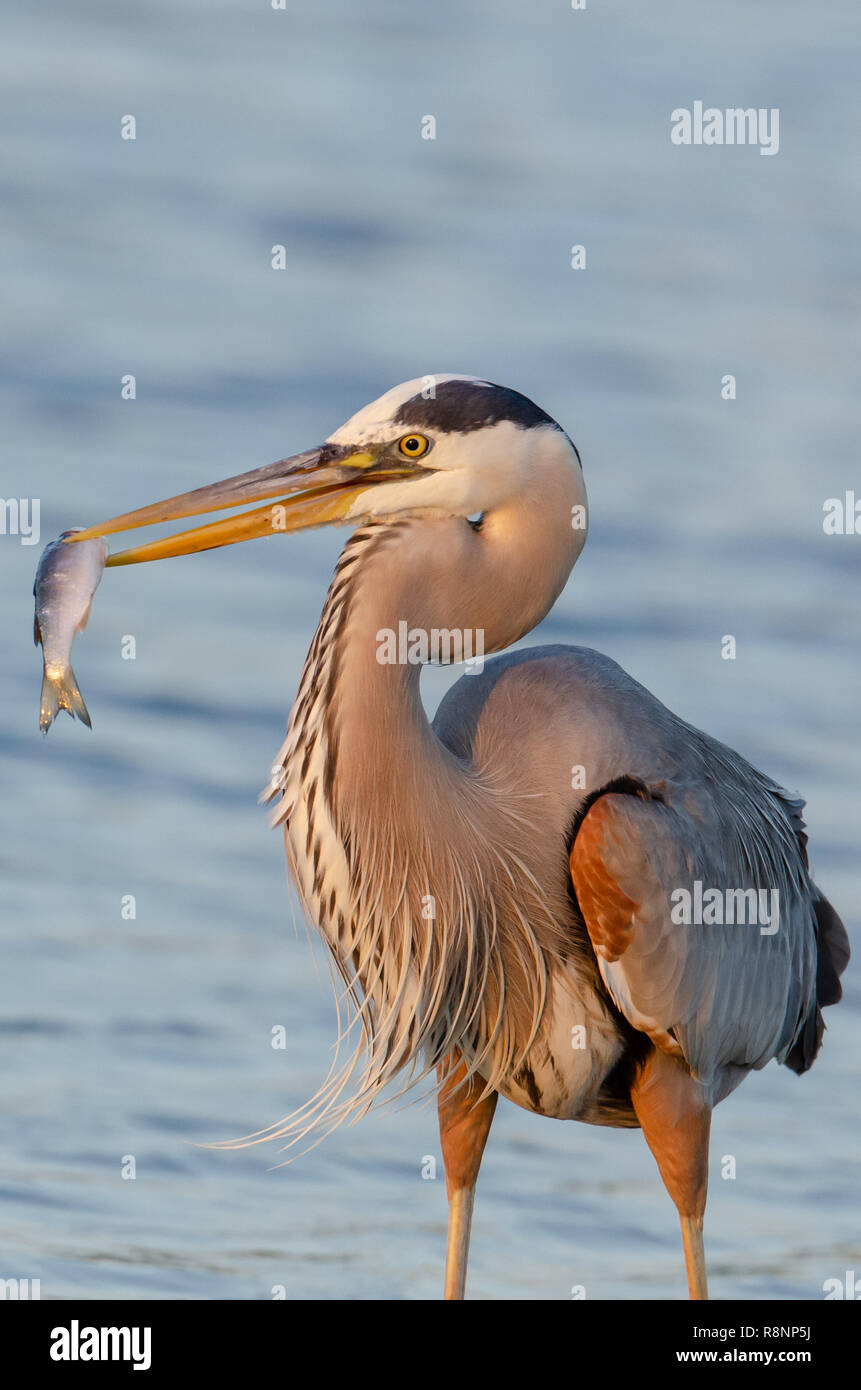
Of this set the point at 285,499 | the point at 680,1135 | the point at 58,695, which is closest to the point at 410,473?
the point at 285,499

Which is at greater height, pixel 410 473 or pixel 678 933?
pixel 410 473

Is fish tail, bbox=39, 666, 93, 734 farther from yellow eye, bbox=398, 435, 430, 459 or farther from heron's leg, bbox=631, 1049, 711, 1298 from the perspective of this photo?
heron's leg, bbox=631, 1049, 711, 1298

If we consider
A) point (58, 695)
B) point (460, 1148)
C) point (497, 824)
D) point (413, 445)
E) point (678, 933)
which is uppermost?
point (413, 445)

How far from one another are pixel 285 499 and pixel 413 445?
332 millimetres

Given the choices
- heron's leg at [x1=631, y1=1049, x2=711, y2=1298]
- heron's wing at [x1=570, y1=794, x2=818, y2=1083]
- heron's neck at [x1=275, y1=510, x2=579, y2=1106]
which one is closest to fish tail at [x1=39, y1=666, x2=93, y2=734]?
heron's neck at [x1=275, y1=510, x2=579, y2=1106]

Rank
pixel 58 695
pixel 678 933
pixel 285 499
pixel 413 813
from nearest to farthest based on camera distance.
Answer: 1. pixel 58 695
2. pixel 285 499
3. pixel 413 813
4. pixel 678 933

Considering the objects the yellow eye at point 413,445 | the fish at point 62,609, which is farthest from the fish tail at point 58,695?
the yellow eye at point 413,445

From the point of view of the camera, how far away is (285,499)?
5.32m

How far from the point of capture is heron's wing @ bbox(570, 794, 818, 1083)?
5719 millimetres

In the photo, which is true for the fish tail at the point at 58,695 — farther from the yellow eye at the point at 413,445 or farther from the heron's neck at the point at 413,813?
the yellow eye at the point at 413,445

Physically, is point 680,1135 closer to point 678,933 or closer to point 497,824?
point 678,933

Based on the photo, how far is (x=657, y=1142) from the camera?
5969mm

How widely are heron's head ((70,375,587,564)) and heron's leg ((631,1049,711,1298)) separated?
1.58m
